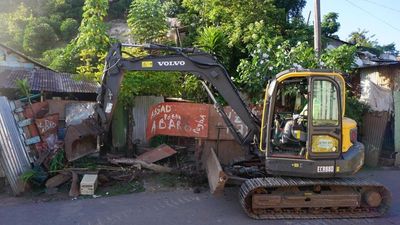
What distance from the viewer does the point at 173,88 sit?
12664 mm

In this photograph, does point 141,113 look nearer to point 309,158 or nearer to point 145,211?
point 145,211

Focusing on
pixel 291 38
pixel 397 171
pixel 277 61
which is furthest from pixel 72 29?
pixel 397 171

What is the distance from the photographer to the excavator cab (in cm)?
667

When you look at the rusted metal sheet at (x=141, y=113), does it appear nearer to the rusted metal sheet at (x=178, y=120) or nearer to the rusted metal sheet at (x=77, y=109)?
the rusted metal sheet at (x=178, y=120)

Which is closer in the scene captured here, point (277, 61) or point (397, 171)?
point (397, 171)

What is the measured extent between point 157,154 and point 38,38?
26031mm

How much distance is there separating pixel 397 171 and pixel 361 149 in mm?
4599

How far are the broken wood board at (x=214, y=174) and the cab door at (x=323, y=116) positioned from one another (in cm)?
158

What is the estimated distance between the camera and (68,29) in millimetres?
32375

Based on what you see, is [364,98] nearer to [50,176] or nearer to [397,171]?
[397,171]

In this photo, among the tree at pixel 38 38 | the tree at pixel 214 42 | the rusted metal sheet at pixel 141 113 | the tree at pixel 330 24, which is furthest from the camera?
the tree at pixel 38 38

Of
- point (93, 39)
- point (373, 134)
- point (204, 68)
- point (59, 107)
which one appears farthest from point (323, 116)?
point (93, 39)

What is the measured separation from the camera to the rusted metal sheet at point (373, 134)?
11.6 metres

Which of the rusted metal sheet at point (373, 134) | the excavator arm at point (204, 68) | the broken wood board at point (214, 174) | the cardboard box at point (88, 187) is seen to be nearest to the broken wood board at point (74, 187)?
the cardboard box at point (88, 187)
